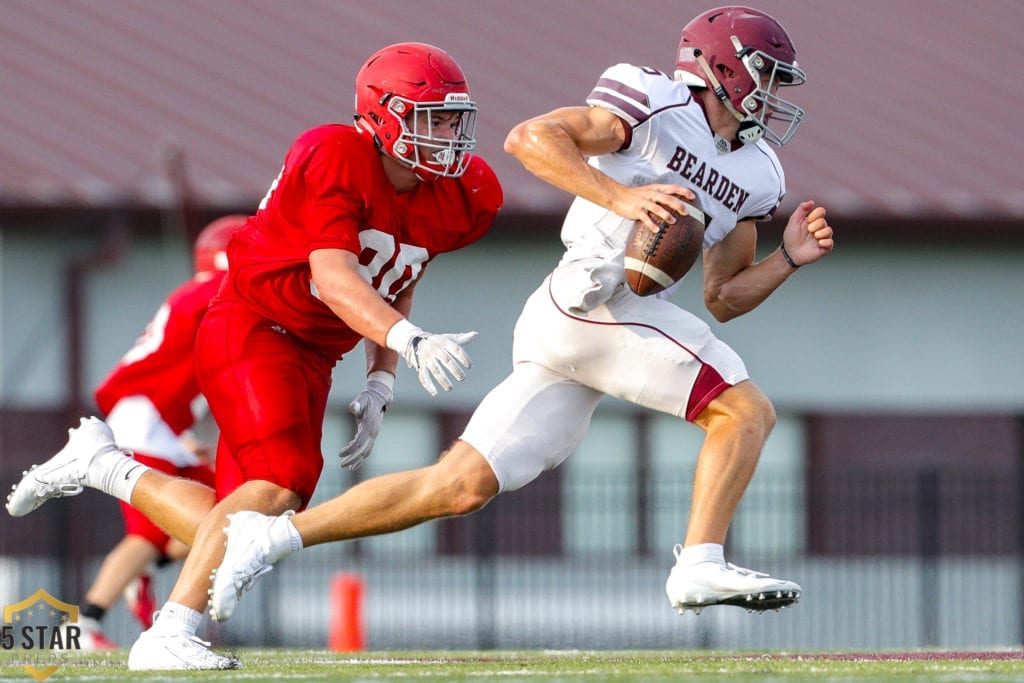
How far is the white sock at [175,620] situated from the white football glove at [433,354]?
106 centimetres

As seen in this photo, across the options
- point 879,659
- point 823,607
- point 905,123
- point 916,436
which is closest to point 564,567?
point 823,607

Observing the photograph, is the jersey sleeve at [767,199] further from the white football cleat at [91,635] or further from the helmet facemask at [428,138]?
the white football cleat at [91,635]

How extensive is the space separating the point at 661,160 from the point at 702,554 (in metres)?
1.27

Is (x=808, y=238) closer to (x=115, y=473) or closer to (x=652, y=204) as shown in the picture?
(x=652, y=204)

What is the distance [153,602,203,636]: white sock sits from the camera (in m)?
5.15

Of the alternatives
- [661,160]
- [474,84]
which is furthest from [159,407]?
[474,84]

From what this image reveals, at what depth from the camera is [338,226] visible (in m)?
5.25

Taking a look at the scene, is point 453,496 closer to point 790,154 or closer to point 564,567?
Answer: point 564,567

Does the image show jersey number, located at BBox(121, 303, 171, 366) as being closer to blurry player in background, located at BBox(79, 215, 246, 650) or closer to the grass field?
blurry player in background, located at BBox(79, 215, 246, 650)

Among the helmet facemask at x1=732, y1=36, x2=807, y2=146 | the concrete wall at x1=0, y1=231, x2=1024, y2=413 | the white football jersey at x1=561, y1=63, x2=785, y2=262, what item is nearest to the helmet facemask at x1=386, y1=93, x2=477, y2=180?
the white football jersey at x1=561, y1=63, x2=785, y2=262

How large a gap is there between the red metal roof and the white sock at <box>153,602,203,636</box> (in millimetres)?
6988

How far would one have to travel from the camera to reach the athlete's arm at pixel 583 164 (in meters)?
5.10

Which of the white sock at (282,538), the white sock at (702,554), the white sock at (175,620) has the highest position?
the white sock at (282,538)

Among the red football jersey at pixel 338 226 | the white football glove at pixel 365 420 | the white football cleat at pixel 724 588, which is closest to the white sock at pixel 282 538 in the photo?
the white football glove at pixel 365 420
